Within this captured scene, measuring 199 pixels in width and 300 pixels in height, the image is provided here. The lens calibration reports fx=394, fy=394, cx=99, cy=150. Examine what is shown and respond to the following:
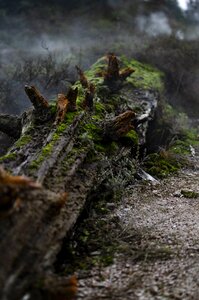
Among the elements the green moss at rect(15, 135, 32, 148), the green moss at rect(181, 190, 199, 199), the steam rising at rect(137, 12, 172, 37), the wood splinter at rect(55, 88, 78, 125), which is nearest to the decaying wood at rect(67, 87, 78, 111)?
the wood splinter at rect(55, 88, 78, 125)

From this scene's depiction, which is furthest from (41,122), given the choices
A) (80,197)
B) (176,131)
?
(176,131)

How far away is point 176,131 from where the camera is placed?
28.3ft

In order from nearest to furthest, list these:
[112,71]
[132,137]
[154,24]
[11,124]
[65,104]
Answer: [65,104] < [11,124] < [132,137] < [112,71] < [154,24]

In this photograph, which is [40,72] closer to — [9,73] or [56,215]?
[9,73]

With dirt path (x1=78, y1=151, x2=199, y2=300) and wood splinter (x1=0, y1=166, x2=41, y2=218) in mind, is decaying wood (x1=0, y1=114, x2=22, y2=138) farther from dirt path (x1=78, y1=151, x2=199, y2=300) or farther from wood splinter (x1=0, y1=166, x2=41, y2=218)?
wood splinter (x1=0, y1=166, x2=41, y2=218)

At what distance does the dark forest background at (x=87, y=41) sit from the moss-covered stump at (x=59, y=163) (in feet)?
5.82

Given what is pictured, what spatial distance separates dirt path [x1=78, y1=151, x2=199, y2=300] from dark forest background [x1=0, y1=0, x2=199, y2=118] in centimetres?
421

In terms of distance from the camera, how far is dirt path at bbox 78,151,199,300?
320cm

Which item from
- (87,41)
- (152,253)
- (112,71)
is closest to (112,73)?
(112,71)

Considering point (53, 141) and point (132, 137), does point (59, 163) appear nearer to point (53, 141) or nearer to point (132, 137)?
point (53, 141)

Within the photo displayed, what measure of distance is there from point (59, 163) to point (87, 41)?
31.1ft

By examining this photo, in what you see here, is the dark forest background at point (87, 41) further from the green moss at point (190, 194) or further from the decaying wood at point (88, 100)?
the green moss at point (190, 194)

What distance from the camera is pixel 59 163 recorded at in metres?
4.34

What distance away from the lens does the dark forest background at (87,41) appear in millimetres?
Result: 9258
